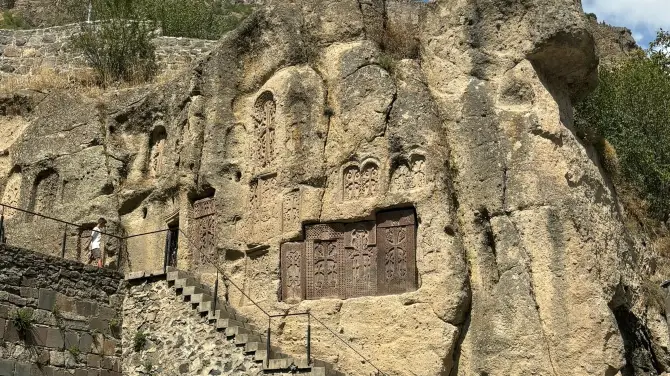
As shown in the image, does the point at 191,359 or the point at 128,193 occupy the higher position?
the point at 128,193

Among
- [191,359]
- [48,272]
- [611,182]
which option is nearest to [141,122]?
[48,272]

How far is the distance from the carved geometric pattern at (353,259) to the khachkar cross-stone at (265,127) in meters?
2.01

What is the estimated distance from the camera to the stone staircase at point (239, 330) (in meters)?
15.6

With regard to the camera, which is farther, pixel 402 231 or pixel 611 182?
pixel 611 182

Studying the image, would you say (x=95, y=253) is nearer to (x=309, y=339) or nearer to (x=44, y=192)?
(x=44, y=192)

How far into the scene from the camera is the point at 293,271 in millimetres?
18266

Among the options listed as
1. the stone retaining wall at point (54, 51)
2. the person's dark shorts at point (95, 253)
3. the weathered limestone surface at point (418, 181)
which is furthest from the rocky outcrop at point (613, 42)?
the person's dark shorts at point (95, 253)

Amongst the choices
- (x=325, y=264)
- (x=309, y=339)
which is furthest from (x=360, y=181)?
(x=309, y=339)

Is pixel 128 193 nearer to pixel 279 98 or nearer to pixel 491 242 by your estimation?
pixel 279 98

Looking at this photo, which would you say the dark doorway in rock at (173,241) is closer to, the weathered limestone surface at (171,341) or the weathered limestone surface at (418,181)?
the weathered limestone surface at (418,181)

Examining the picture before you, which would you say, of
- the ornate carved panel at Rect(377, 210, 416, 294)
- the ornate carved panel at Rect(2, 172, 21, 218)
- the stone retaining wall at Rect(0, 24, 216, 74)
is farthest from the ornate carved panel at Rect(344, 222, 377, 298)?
the stone retaining wall at Rect(0, 24, 216, 74)

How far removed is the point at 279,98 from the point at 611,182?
7.86 metres

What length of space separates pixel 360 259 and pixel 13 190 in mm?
9992

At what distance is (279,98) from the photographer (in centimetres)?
1958
